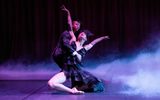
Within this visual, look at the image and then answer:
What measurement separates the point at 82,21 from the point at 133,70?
169cm

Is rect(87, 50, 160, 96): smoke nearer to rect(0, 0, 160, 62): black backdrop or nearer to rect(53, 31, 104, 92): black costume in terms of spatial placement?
rect(0, 0, 160, 62): black backdrop

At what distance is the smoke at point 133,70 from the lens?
364 inches

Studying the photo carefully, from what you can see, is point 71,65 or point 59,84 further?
point 71,65

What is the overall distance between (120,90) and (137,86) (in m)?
0.57

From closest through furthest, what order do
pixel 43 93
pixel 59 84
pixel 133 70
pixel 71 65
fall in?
pixel 59 84 < pixel 71 65 < pixel 43 93 < pixel 133 70

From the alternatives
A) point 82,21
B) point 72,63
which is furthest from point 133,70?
point 72,63

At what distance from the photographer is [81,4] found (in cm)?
1120

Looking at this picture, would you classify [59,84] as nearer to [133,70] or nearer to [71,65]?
[71,65]

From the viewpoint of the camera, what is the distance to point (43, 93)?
753 centimetres

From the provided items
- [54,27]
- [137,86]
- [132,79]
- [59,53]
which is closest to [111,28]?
[54,27]

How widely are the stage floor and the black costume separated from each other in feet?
0.78

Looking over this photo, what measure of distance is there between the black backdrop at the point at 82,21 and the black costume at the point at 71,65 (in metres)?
3.59

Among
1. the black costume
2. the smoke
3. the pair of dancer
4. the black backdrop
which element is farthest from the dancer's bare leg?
the black backdrop

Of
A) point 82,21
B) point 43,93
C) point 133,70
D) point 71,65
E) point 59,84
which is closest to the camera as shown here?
point 59,84
